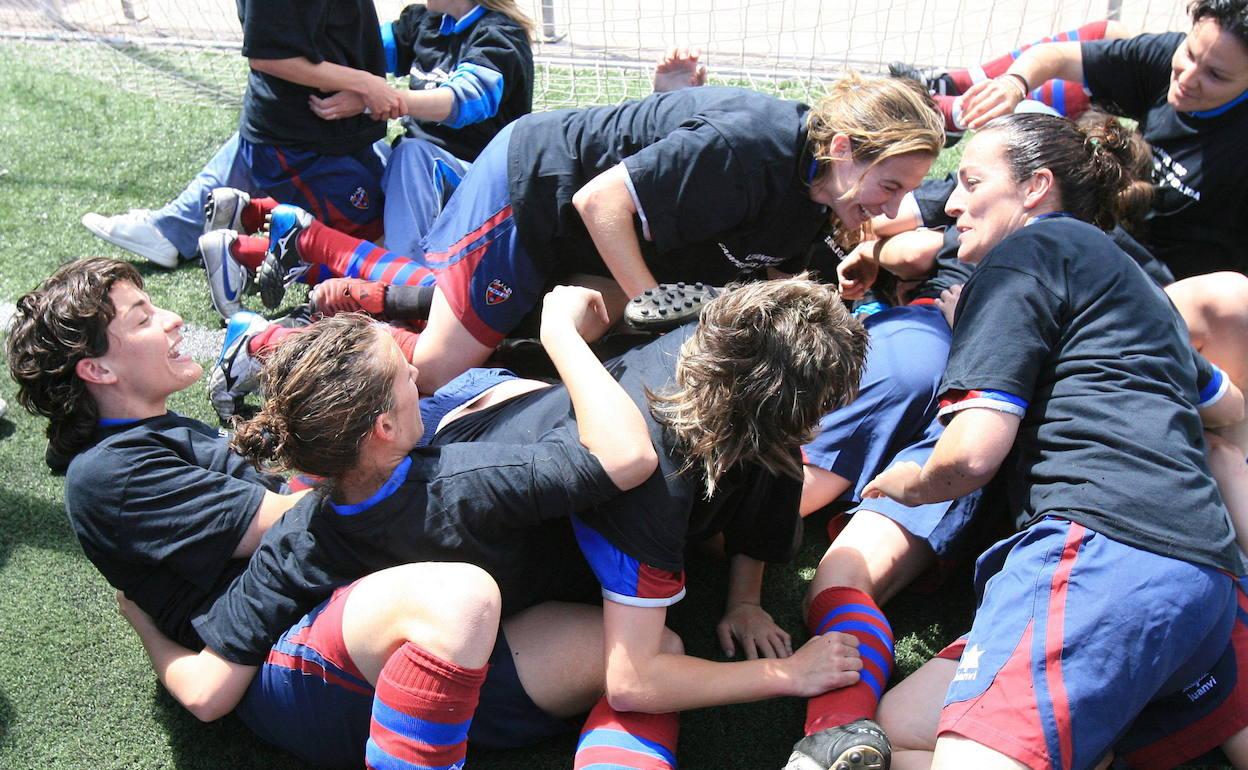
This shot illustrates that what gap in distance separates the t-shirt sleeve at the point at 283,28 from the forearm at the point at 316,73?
0.06ft

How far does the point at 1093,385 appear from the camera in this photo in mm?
1868

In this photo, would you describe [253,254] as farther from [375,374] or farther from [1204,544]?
[1204,544]

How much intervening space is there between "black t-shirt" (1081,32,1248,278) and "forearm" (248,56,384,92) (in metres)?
2.40

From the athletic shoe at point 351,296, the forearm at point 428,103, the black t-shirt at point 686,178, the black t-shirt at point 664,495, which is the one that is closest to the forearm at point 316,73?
the forearm at point 428,103

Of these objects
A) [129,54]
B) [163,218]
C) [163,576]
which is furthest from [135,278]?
[129,54]

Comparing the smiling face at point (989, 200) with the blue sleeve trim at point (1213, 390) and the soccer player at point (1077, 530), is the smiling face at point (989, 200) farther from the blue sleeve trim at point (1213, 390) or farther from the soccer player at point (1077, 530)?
the blue sleeve trim at point (1213, 390)

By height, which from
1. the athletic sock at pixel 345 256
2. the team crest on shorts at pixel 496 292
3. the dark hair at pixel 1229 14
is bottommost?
the athletic sock at pixel 345 256

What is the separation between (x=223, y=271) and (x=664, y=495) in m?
1.93

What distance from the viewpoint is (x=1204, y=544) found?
1757mm

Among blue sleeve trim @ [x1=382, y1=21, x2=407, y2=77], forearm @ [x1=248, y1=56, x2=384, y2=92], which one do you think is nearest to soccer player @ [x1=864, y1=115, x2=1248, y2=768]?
forearm @ [x1=248, y1=56, x2=384, y2=92]

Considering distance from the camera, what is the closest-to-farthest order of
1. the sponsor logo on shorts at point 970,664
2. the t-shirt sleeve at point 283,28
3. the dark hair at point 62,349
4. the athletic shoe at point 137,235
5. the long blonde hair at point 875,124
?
the sponsor logo on shorts at point 970,664, the dark hair at point 62,349, the long blonde hair at point 875,124, the t-shirt sleeve at point 283,28, the athletic shoe at point 137,235

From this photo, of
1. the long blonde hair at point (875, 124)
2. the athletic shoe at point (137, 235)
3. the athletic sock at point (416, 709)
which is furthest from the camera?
the athletic shoe at point (137, 235)

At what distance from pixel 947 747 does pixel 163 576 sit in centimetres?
145

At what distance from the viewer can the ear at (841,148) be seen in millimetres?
2336
